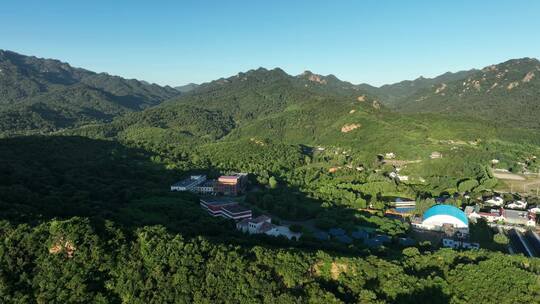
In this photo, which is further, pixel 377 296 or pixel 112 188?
pixel 112 188

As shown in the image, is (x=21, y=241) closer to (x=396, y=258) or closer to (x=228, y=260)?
(x=228, y=260)

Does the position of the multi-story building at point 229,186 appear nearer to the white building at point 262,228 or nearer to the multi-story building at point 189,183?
the multi-story building at point 189,183

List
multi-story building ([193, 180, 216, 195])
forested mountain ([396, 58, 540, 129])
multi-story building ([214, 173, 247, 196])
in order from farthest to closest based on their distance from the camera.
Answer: forested mountain ([396, 58, 540, 129]) < multi-story building ([214, 173, 247, 196]) < multi-story building ([193, 180, 216, 195])

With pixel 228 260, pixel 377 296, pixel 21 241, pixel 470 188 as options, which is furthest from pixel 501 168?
pixel 21 241

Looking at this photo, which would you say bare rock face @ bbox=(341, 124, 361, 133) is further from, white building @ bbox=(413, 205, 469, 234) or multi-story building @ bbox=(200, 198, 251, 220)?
multi-story building @ bbox=(200, 198, 251, 220)

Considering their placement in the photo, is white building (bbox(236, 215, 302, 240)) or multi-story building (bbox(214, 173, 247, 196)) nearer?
white building (bbox(236, 215, 302, 240))

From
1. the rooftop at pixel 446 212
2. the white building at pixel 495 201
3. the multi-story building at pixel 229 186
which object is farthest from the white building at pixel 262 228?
the white building at pixel 495 201

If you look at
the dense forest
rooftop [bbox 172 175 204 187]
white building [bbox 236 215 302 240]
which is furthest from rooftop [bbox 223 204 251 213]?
rooftop [bbox 172 175 204 187]
